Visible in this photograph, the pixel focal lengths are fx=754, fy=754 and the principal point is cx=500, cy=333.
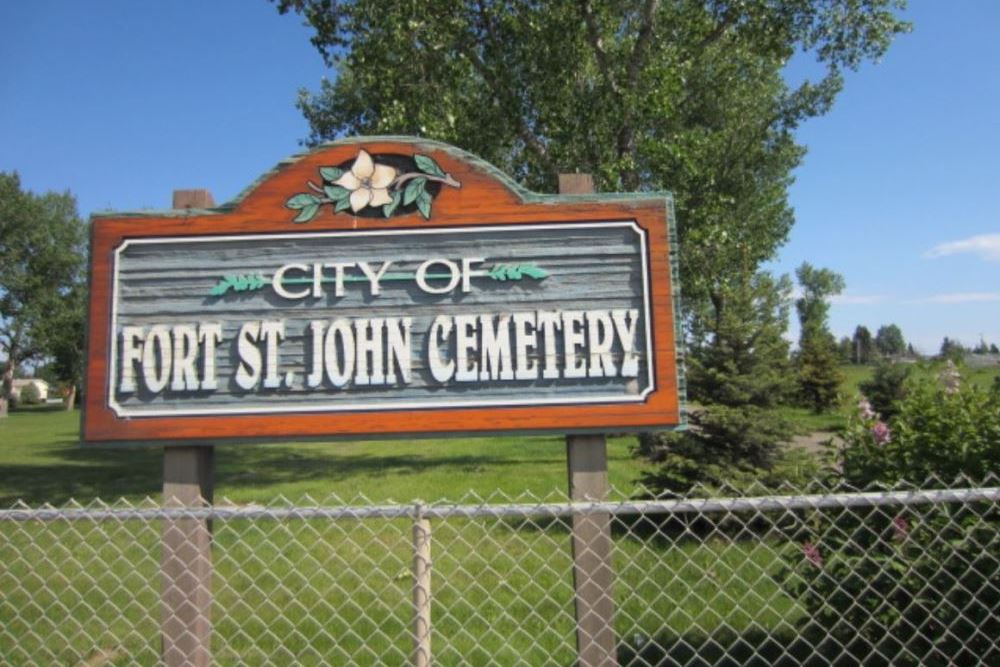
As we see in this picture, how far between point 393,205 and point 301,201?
41cm

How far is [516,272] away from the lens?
3.29 meters

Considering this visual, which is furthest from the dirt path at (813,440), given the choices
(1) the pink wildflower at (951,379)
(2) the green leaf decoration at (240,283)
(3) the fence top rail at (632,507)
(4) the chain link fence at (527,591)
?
(2) the green leaf decoration at (240,283)

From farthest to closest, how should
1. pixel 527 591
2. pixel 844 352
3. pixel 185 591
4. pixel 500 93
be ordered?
1. pixel 844 352
2. pixel 500 93
3. pixel 527 591
4. pixel 185 591

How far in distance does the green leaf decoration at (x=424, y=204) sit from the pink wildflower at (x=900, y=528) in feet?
7.51

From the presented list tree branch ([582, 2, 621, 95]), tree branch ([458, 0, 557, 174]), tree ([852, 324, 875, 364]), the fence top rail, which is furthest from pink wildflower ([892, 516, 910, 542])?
tree ([852, 324, 875, 364])

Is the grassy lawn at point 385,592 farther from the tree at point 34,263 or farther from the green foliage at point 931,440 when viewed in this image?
the tree at point 34,263

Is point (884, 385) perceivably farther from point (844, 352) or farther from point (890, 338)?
point (890, 338)

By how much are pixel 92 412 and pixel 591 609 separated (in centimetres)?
228

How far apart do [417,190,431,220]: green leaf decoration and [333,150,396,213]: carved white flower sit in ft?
0.44

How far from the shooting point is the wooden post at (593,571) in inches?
120

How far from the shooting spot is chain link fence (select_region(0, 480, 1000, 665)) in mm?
2709

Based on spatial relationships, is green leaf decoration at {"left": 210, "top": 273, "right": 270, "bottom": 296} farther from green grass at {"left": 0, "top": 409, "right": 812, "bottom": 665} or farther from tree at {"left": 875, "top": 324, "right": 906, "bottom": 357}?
tree at {"left": 875, "top": 324, "right": 906, "bottom": 357}

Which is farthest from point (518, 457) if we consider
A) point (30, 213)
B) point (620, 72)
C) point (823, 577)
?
point (30, 213)

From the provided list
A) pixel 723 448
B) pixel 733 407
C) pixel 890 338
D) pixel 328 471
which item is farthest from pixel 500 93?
pixel 890 338
